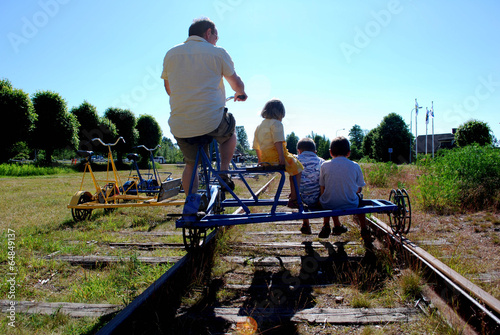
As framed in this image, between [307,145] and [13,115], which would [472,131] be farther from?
[13,115]

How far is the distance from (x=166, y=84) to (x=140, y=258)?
6.18ft

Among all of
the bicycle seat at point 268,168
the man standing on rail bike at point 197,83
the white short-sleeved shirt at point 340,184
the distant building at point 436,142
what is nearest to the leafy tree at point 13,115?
the man standing on rail bike at point 197,83

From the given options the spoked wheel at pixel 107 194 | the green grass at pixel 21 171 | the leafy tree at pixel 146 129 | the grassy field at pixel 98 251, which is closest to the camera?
the grassy field at pixel 98 251

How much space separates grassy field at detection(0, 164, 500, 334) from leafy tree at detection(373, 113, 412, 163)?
48.4 metres

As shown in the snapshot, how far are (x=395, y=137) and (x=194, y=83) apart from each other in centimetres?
5314

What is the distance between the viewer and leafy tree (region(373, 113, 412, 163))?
162 ft

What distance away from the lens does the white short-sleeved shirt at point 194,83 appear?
2.71 meters

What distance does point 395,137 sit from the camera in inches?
1956

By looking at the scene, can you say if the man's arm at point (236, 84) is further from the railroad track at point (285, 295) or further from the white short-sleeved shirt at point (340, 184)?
the railroad track at point (285, 295)

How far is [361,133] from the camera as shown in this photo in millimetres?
101812

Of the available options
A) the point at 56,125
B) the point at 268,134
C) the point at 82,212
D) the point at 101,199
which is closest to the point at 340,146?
the point at 268,134

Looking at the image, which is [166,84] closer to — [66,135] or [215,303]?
[215,303]

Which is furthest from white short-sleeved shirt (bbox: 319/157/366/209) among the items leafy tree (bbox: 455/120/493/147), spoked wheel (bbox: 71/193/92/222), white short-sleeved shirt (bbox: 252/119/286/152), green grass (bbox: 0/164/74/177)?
leafy tree (bbox: 455/120/493/147)

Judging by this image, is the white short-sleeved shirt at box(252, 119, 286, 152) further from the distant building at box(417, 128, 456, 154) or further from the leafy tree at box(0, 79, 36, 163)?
the distant building at box(417, 128, 456, 154)
